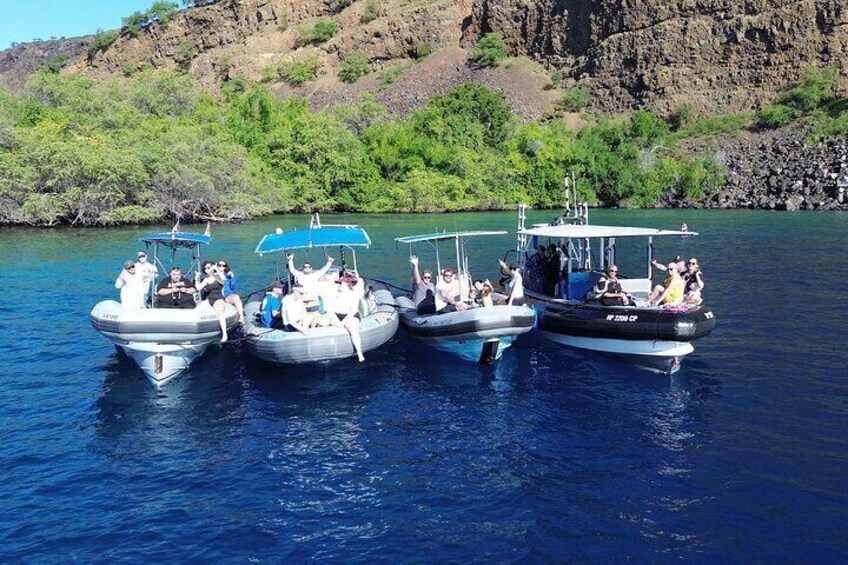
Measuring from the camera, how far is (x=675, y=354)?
15.0 metres

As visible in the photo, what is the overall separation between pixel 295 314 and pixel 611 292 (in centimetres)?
755

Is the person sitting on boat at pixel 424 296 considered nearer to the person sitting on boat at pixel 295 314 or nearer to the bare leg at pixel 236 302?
the person sitting on boat at pixel 295 314

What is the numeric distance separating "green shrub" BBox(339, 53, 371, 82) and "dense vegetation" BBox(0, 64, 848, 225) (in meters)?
28.1

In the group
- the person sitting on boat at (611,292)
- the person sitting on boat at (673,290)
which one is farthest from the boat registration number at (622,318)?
the person sitting on boat at (673,290)

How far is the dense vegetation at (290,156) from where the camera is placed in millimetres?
49625

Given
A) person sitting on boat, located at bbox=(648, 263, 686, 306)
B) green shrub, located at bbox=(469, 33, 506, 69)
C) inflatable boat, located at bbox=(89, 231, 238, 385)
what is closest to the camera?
inflatable boat, located at bbox=(89, 231, 238, 385)

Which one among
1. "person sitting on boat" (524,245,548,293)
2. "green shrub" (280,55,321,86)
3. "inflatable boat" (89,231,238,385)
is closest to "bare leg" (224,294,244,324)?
"inflatable boat" (89,231,238,385)

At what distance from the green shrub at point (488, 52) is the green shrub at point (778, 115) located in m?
42.5

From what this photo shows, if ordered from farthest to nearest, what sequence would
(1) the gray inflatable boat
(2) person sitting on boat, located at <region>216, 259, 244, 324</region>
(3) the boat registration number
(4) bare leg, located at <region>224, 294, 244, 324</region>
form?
(2) person sitting on boat, located at <region>216, 259, 244, 324</region> → (4) bare leg, located at <region>224, 294, 244, 324</region> → (3) the boat registration number → (1) the gray inflatable boat

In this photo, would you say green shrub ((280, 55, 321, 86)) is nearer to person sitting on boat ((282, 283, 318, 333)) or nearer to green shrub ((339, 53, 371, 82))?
green shrub ((339, 53, 371, 82))

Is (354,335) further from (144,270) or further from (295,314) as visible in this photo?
(144,270)

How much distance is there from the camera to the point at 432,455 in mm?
11398

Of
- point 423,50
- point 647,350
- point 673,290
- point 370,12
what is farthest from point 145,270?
point 370,12

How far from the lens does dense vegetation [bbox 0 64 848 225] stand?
49625 mm
